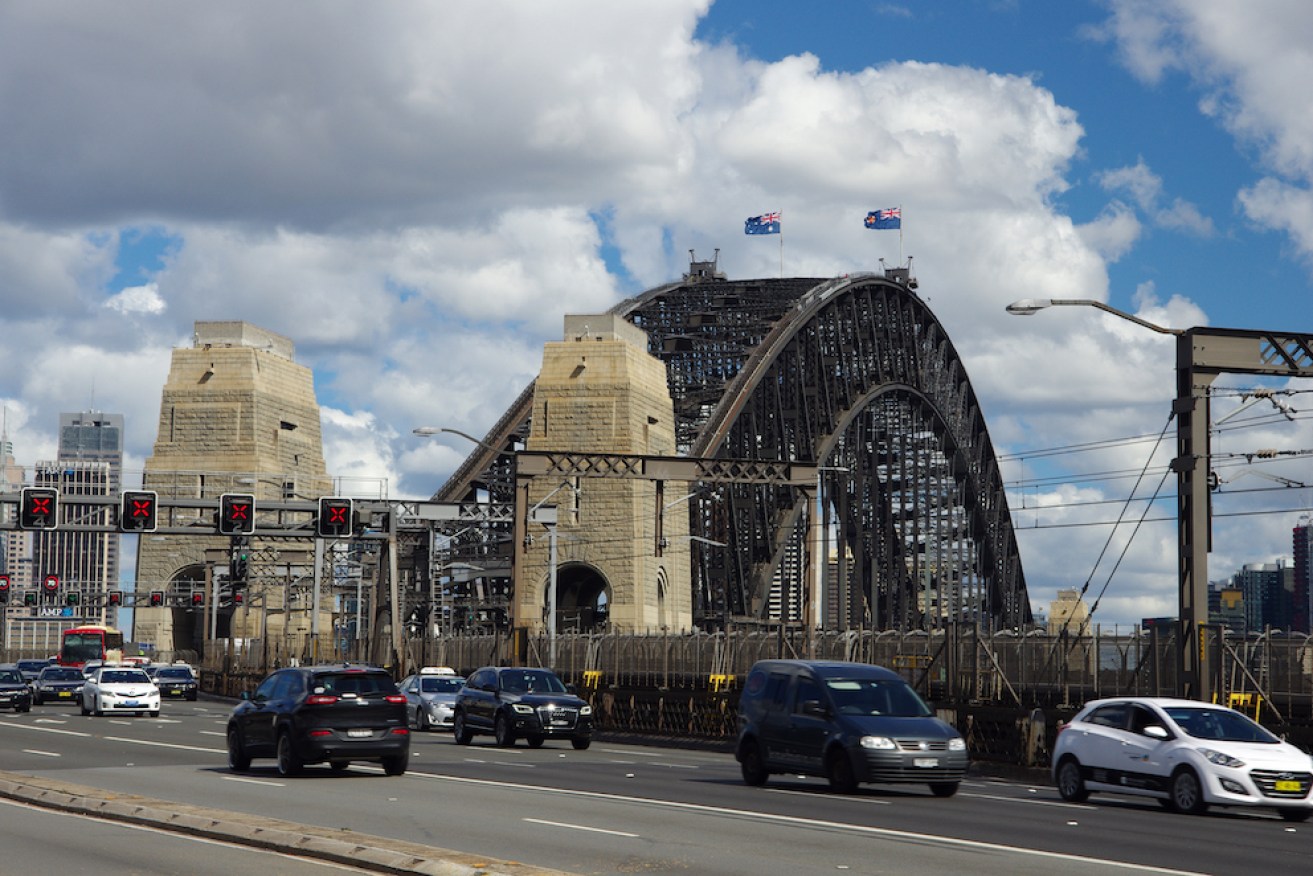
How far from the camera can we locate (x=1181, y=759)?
2411cm

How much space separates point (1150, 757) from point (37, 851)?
1443 cm

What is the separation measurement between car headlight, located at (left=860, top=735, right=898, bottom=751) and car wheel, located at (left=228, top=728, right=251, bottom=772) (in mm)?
10388

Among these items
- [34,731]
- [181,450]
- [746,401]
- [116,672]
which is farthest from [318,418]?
[34,731]

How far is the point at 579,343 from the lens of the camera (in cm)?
8512

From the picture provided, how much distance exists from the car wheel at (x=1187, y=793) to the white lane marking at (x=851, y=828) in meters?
5.82

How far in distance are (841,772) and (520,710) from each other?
44.9 ft

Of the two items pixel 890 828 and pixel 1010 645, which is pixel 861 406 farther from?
pixel 890 828

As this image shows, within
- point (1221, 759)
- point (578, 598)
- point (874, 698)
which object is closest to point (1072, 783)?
point (1221, 759)

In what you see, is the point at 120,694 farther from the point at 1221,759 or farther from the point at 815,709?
the point at 1221,759

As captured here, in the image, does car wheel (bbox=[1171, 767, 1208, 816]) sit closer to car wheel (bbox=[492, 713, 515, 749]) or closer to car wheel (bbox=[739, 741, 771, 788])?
car wheel (bbox=[739, 741, 771, 788])

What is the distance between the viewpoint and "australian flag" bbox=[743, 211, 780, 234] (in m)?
113

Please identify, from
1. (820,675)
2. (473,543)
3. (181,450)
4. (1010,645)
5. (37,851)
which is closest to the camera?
(37,851)

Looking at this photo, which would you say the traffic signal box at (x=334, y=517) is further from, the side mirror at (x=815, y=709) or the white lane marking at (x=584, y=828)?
the white lane marking at (x=584, y=828)

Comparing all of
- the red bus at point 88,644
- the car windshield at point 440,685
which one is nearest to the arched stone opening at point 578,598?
the red bus at point 88,644
